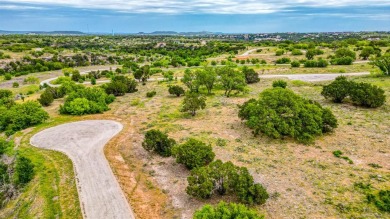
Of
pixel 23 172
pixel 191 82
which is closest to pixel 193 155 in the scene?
pixel 23 172

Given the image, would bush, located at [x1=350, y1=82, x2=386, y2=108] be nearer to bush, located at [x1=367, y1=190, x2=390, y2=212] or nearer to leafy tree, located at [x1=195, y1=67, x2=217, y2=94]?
bush, located at [x1=367, y1=190, x2=390, y2=212]

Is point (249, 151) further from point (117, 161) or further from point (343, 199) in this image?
point (117, 161)

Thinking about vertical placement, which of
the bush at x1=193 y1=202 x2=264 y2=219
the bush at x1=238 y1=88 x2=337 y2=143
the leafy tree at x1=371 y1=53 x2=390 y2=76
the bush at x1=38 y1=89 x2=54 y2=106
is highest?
the leafy tree at x1=371 y1=53 x2=390 y2=76

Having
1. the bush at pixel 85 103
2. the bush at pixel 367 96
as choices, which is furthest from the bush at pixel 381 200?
the bush at pixel 85 103

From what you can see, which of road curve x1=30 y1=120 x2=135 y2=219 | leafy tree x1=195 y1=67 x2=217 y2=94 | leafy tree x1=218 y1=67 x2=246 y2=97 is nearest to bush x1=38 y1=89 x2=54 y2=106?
road curve x1=30 y1=120 x2=135 y2=219

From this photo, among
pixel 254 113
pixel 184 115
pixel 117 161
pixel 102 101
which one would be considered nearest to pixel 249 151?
pixel 254 113

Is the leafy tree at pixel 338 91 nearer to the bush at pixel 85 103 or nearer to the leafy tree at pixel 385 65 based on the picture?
the leafy tree at pixel 385 65
